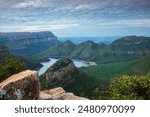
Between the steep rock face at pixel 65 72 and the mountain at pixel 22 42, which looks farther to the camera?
the steep rock face at pixel 65 72

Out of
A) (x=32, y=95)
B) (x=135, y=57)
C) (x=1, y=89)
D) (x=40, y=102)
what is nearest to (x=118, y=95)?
(x=32, y=95)

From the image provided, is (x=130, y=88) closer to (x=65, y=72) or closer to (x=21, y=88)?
(x=21, y=88)

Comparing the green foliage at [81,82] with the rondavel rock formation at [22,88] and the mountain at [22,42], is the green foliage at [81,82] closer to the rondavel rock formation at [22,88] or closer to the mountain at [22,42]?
the mountain at [22,42]

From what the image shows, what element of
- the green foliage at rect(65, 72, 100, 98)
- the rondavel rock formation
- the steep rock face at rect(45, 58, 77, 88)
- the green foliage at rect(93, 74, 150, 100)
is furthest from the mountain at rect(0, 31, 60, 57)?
the green foliage at rect(65, 72, 100, 98)

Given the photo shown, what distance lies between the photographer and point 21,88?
10.6 m

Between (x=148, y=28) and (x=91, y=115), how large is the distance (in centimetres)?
894

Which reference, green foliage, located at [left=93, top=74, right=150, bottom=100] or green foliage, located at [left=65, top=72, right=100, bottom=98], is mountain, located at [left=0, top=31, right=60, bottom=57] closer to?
green foliage, located at [left=93, top=74, right=150, bottom=100]

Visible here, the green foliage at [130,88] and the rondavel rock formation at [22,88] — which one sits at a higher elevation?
the rondavel rock formation at [22,88]

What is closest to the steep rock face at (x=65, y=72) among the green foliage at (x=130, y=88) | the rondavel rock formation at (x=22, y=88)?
the green foliage at (x=130, y=88)

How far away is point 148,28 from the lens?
1552 centimetres

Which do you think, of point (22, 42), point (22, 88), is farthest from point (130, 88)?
point (22, 42)

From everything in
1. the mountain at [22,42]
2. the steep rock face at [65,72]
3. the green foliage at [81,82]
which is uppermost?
the mountain at [22,42]

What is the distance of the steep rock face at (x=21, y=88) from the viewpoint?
34.3 feet

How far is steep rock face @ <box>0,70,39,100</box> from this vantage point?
34.3ft
